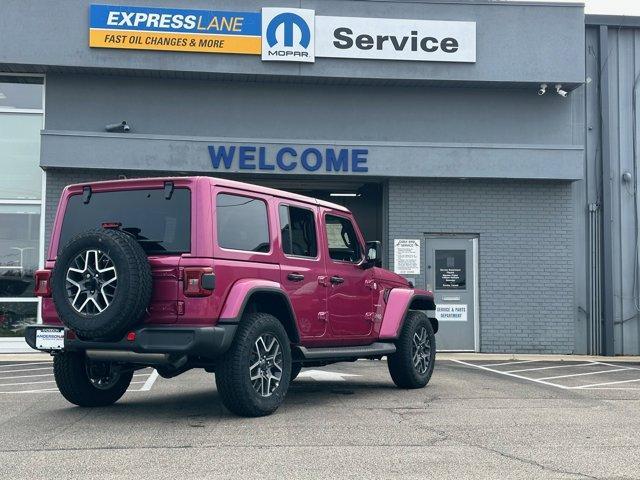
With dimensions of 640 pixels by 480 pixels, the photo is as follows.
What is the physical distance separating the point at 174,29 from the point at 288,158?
10.6 ft

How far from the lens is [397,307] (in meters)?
10.4

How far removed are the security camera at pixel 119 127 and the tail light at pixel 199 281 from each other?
32.2ft

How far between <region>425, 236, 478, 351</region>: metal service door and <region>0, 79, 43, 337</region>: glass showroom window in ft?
25.1

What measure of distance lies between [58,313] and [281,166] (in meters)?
9.46

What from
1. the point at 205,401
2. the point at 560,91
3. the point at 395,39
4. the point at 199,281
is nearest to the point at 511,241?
the point at 560,91

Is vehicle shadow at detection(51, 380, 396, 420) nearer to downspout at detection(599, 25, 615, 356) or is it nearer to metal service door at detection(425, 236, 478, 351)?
metal service door at detection(425, 236, 478, 351)

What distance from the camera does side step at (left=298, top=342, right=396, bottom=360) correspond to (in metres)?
8.68

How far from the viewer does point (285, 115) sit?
1723 centimetres

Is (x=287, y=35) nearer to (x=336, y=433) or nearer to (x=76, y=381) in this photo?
(x=76, y=381)

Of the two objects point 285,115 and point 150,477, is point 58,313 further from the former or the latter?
point 285,115

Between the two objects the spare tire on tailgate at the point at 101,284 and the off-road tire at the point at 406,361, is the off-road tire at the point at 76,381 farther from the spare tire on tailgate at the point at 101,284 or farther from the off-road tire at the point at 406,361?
the off-road tire at the point at 406,361

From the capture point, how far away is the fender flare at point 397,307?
10148mm

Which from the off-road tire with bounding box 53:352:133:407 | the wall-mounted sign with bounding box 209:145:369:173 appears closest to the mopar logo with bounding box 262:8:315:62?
the wall-mounted sign with bounding box 209:145:369:173

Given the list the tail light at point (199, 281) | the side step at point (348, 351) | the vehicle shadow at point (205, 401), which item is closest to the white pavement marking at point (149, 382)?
the vehicle shadow at point (205, 401)
